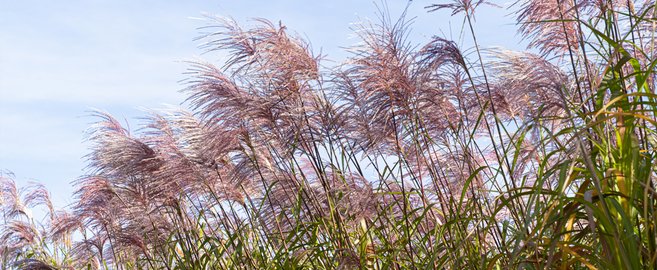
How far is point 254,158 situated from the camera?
4219mm

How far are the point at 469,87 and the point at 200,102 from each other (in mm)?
1274

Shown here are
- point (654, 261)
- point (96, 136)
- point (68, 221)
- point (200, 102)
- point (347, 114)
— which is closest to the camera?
point (654, 261)

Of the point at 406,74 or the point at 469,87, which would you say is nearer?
the point at 406,74

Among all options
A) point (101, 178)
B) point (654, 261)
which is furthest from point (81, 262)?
point (654, 261)

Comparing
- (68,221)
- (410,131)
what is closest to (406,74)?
(410,131)

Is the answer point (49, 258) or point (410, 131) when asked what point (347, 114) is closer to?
point (410, 131)

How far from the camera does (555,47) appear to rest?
3.89 metres

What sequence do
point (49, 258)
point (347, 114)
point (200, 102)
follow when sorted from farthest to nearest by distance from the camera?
point (49, 258) → point (200, 102) → point (347, 114)

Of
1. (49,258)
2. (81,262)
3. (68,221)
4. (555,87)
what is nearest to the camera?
(555,87)

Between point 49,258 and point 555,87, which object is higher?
point 49,258

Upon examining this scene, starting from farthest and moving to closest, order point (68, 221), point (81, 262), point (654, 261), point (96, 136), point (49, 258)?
point (49, 258) → point (81, 262) → point (68, 221) → point (96, 136) → point (654, 261)

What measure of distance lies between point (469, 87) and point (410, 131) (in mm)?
331

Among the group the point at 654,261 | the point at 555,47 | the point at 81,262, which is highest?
the point at 81,262

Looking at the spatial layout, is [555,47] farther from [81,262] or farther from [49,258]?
[49,258]
